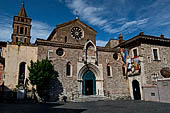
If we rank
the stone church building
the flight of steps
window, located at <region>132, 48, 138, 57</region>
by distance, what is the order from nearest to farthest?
the stone church building, the flight of steps, window, located at <region>132, 48, 138, 57</region>

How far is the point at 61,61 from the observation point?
1736 centimetres

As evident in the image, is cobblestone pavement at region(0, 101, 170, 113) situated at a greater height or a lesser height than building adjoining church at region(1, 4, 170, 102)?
lesser

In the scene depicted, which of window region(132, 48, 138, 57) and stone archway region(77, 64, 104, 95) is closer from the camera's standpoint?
stone archway region(77, 64, 104, 95)

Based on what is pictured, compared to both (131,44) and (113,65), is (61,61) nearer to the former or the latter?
(113,65)

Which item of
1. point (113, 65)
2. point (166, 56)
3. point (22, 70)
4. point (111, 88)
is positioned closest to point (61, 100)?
point (22, 70)

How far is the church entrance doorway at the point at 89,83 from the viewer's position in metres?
18.8

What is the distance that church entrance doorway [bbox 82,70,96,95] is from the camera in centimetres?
1877

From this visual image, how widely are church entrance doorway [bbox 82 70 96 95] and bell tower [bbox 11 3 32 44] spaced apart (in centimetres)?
2527

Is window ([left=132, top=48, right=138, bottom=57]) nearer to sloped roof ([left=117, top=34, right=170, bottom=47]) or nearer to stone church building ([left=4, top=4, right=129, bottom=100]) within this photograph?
sloped roof ([left=117, top=34, right=170, bottom=47])

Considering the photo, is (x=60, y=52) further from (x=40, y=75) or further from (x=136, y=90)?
(x=136, y=90)

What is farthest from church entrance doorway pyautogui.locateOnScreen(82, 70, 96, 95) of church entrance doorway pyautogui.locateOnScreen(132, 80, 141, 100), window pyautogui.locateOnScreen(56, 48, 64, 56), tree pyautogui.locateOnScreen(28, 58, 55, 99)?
church entrance doorway pyautogui.locateOnScreen(132, 80, 141, 100)

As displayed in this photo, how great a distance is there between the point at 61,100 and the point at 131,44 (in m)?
12.5

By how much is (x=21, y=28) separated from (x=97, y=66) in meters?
29.5

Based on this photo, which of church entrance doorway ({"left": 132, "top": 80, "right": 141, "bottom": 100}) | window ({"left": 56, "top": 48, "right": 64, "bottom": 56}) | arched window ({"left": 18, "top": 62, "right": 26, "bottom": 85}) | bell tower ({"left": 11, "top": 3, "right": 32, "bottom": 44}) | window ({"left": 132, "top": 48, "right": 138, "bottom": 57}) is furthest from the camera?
bell tower ({"left": 11, "top": 3, "right": 32, "bottom": 44})
